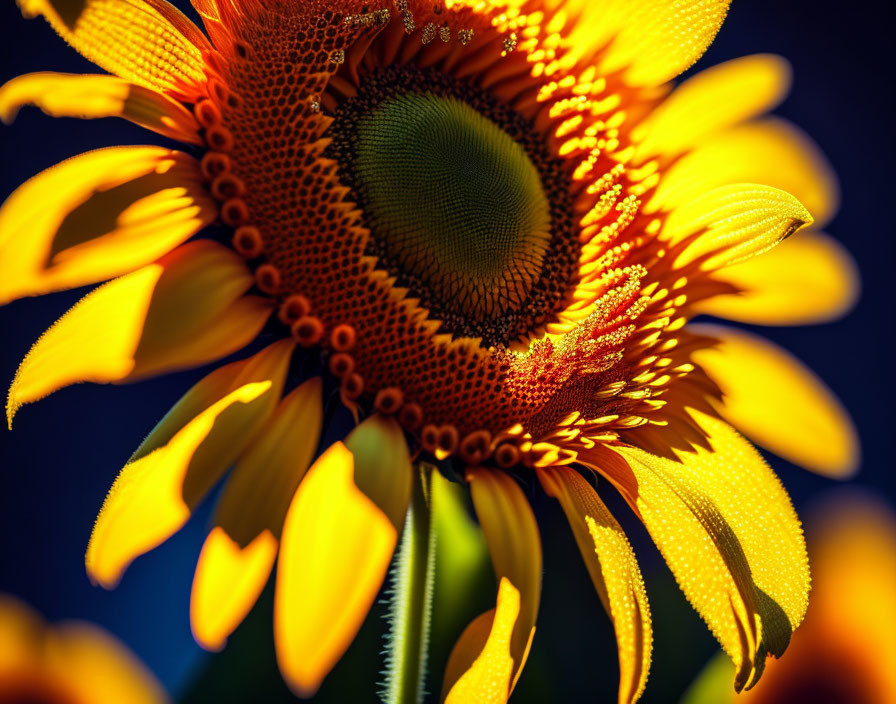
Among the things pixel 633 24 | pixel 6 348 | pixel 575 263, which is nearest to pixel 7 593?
pixel 6 348

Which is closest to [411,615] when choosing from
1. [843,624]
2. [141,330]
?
[141,330]

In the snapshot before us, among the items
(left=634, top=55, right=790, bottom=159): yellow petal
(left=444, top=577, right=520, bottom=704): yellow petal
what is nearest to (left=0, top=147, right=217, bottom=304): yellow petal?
(left=444, top=577, right=520, bottom=704): yellow petal

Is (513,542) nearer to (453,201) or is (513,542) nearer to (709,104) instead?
(453,201)

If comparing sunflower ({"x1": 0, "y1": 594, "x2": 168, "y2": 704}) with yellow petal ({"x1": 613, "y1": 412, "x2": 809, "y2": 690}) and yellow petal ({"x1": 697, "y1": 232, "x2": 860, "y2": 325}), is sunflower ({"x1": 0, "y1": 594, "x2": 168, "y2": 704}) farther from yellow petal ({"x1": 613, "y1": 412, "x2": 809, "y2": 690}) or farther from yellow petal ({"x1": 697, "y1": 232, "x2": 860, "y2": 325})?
yellow petal ({"x1": 697, "y1": 232, "x2": 860, "y2": 325})

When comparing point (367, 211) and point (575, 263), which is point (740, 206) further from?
point (367, 211)

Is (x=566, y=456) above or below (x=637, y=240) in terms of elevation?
below

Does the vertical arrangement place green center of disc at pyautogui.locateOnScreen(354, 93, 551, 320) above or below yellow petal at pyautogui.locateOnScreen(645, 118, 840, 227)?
below
